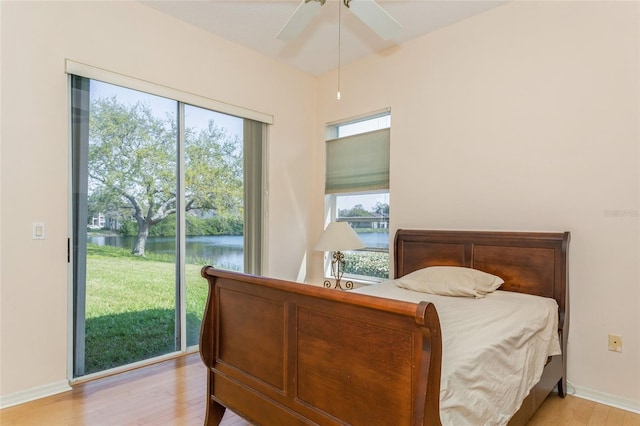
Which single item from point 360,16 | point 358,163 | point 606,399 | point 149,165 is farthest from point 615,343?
point 149,165

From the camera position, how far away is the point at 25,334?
2.35 meters

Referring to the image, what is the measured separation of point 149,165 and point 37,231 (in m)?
0.92

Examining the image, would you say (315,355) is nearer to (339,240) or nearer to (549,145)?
(339,240)

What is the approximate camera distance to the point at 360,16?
2246mm

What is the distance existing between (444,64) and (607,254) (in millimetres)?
1975

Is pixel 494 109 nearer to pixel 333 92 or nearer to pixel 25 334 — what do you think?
pixel 333 92

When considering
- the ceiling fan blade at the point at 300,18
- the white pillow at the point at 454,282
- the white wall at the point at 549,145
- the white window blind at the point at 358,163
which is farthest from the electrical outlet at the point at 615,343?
the ceiling fan blade at the point at 300,18

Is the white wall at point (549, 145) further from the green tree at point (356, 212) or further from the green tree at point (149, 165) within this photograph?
→ the green tree at point (149, 165)

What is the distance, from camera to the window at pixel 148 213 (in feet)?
8.72

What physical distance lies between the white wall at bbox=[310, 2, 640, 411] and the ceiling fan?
102cm

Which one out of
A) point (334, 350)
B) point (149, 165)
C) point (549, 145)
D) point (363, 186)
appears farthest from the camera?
point (363, 186)

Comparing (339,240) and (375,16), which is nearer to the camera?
(375,16)

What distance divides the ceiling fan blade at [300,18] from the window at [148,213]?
118 centimetres

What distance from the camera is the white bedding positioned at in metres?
1.31
